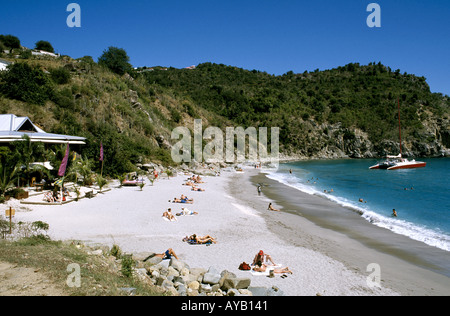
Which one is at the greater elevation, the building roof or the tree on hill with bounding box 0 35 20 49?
the tree on hill with bounding box 0 35 20 49

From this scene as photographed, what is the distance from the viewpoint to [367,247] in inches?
417

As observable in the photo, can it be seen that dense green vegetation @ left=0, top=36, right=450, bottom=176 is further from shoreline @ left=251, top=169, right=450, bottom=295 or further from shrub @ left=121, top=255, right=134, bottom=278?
shrub @ left=121, top=255, right=134, bottom=278

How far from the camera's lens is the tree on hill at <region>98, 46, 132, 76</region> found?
4278cm

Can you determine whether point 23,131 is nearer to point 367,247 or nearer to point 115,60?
point 367,247

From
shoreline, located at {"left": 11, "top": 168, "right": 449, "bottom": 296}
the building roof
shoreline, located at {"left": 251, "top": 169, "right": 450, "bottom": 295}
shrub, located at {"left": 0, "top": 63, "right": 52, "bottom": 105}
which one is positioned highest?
shrub, located at {"left": 0, "top": 63, "right": 52, "bottom": 105}

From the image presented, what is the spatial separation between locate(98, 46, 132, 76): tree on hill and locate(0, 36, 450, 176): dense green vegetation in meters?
0.15

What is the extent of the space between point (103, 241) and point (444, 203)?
926 inches

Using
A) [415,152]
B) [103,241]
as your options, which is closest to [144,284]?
[103,241]

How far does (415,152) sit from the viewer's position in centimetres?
8300

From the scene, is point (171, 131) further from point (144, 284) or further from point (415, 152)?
point (415, 152)

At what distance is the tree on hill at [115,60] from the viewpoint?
42781mm

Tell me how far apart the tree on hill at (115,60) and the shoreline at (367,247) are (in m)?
37.7

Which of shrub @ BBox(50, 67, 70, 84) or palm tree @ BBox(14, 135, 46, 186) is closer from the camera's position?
palm tree @ BBox(14, 135, 46, 186)

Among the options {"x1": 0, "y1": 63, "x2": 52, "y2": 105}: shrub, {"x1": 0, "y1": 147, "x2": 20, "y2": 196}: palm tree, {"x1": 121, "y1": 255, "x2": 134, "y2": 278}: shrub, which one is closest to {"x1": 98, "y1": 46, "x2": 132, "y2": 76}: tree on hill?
{"x1": 0, "y1": 63, "x2": 52, "y2": 105}: shrub
